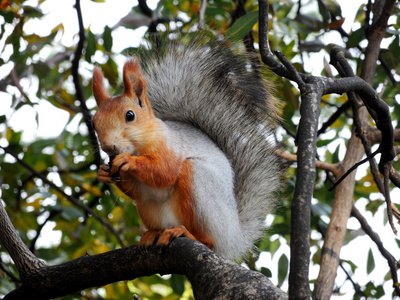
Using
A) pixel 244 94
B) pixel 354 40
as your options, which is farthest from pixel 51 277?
pixel 354 40

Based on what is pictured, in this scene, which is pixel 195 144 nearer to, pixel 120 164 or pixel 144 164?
pixel 144 164

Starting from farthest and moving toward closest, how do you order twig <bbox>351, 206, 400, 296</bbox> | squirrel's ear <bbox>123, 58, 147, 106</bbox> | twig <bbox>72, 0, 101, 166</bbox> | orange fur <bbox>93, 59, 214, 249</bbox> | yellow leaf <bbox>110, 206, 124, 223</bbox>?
1. yellow leaf <bbox>110, 206, 124, 223</bbox>
2. twig <bbox>72, 0, 101, 166</bbox>
3. twig <bbox>351, 206, 400, 296</bbox>
4. squirrel's ear <bbox>123, 58, 147, 106</bbox>
5. orange fur <bbox>93, 59, 214, 249</bbox>

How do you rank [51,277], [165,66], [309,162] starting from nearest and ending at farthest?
[309,162] → [51,277] → [165,66]

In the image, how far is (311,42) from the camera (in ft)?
7.14

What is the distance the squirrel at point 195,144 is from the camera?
5.16 feet

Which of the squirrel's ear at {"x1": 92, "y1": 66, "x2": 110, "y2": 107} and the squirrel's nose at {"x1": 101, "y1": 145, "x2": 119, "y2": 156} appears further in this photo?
the squirrel's ear at {"x1": 92, "y1": 66, "x2": 110, "y2": 107}

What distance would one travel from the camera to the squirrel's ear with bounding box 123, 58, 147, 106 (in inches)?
65.5

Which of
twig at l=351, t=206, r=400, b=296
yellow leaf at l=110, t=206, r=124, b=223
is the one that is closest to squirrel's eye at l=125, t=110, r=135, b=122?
twig at l=351, t=206, r=400, b=296

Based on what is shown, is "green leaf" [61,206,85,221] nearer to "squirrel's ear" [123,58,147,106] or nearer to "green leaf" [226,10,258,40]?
"squirrel's ear" [123,58,147,106]

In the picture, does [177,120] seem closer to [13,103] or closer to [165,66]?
[165,66]

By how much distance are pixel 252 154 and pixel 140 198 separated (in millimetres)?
451

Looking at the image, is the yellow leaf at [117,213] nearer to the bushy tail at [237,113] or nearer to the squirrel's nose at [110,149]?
the bushy tail at [237,113]

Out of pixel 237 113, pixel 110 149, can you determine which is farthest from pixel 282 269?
pixel 110 149

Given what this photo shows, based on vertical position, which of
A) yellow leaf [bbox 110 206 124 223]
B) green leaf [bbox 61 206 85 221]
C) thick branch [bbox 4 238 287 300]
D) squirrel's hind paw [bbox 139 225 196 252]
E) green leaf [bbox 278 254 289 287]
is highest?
yellow leaf [bbox 110 206 124 223]
